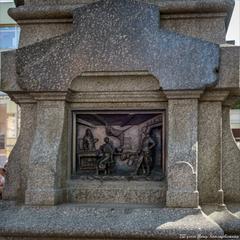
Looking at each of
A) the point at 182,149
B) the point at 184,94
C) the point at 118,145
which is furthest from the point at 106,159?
the point at 184,94

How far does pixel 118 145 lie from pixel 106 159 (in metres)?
0.29

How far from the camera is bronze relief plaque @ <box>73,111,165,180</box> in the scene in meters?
6.75

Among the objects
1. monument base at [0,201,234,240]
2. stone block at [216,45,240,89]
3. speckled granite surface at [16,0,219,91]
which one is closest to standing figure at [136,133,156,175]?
monument base at [0,201,234,240]

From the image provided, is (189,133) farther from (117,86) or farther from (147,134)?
(117,86)

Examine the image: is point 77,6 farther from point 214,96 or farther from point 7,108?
point 7,108

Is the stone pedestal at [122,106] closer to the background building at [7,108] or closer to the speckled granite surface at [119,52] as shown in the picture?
the speckled granite surface at [119,52]

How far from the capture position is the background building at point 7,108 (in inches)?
1067

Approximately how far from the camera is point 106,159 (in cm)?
679

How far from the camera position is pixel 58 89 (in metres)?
6.59

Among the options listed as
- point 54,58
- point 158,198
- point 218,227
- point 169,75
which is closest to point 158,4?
point 169,75

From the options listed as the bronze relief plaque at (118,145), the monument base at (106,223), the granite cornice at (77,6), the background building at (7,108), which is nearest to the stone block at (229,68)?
the granite cornice at (77,6)

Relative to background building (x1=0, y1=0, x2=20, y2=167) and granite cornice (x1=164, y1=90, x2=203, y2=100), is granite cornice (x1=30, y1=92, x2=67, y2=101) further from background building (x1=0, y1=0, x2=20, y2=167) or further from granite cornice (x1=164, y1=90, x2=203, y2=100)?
background building (x1=0, y1=0, x2=20, y2=167)

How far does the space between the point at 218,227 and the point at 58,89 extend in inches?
113

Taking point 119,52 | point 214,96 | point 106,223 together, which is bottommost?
point 106,223
